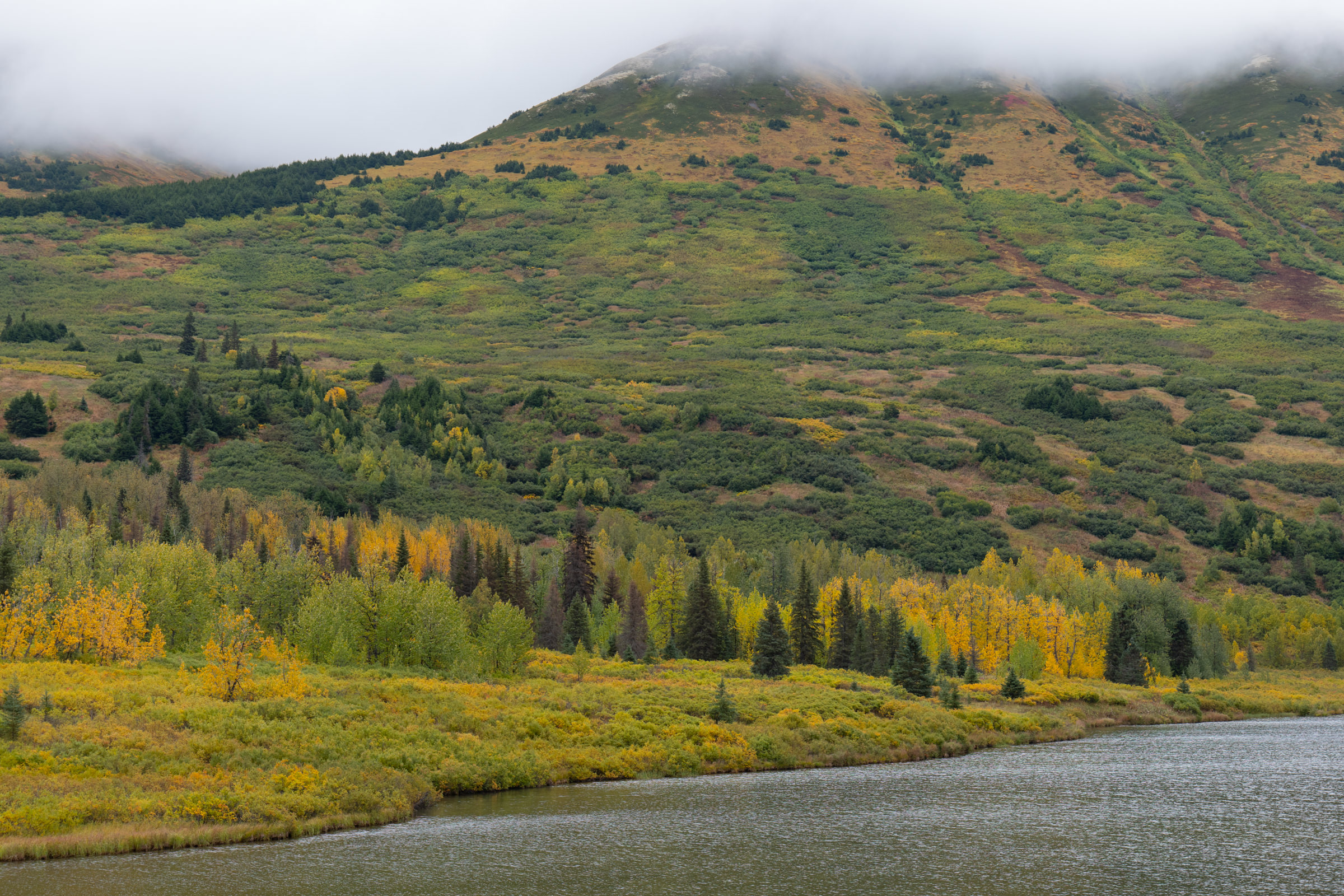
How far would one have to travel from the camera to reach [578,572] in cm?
13062

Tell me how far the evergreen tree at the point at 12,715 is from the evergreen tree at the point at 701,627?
75.3 meters

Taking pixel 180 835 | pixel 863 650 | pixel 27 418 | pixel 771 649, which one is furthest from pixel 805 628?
pixel 27 418

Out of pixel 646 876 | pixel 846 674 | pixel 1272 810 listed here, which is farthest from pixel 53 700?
pixel 846 674

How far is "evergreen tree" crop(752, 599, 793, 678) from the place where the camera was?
10081cm

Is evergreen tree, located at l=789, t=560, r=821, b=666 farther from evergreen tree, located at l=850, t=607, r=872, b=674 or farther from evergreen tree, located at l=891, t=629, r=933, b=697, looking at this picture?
evergreen tree, located at l=891, t=629, r=933, b=697

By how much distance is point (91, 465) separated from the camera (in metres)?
175

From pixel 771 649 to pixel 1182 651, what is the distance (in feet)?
191

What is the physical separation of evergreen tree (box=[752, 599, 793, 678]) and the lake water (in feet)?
123

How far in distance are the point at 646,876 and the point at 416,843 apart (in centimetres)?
1099

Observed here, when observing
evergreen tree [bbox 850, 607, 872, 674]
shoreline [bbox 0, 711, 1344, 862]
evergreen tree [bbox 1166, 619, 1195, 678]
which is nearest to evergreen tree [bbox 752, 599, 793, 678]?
evergreen tree [bbox 850, 607, 872, 674]

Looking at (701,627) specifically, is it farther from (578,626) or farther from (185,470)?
(185,470)

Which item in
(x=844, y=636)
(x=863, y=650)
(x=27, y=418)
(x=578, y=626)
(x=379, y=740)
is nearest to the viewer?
(x=379, y=740)

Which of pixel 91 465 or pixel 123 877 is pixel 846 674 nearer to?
pixel 123 877

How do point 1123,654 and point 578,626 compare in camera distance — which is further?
point 1123,654
